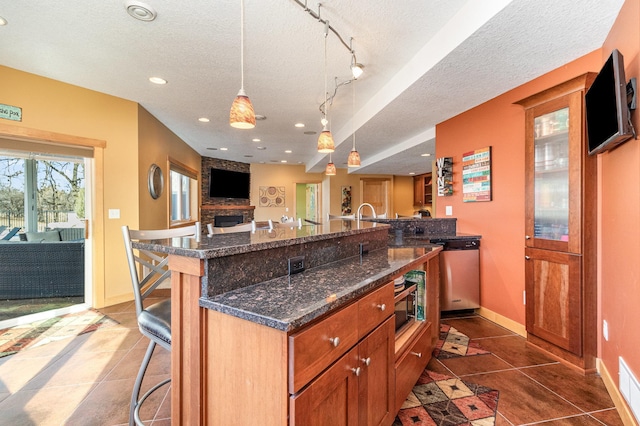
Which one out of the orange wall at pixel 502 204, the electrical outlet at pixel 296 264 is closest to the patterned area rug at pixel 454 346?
the orange wall at pixel 502 204

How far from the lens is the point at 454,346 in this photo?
96.8 inches

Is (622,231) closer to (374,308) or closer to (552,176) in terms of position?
(552,176)

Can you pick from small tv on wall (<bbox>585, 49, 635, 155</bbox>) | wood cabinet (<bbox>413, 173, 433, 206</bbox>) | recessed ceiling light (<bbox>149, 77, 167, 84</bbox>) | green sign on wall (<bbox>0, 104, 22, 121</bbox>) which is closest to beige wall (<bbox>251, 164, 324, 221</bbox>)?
wood cabinet (<bbox>413, 173, 433, 206</bbox>)

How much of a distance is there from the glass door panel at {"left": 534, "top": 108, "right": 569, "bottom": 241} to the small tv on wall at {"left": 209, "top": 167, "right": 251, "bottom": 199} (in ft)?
23.5

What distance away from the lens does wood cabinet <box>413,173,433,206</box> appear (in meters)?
8.53

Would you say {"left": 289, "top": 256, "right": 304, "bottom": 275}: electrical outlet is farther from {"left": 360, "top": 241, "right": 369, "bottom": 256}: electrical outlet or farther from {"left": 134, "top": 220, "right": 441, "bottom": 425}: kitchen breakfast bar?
{"left": 360, "top": 241, "right": 369, "bottom": 256}: electrical outlet

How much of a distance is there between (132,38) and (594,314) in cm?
417

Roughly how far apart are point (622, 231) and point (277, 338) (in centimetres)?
213

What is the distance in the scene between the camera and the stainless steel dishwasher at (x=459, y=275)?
309 cm

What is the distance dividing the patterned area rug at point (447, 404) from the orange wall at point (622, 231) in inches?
30.7

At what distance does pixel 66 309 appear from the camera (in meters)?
3.26

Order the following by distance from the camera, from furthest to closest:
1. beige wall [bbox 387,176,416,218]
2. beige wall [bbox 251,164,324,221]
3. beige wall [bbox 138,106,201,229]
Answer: beige wall [bbox 387,176,416,218], beige wall [bbox 251,164,324,221], beige wall [bbox 138,106,201,229]

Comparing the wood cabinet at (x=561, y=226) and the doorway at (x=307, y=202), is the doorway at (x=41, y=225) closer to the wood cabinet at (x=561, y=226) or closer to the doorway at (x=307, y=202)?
the wood cabinet at (x=561, y=226)

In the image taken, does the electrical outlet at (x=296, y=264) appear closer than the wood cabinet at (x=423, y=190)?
Yes
